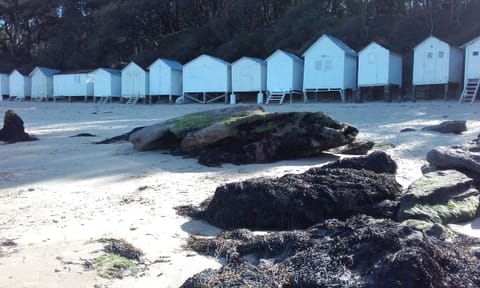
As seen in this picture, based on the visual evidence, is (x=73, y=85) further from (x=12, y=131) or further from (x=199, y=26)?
(x=12, y=131)

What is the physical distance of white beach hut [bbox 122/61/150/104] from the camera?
39.3 meters

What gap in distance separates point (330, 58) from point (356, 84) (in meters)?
2.27

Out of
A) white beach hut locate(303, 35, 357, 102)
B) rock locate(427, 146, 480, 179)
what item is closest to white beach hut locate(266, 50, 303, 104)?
white beach hut locate(303, 35, 357, 102)

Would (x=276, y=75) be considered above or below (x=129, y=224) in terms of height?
above

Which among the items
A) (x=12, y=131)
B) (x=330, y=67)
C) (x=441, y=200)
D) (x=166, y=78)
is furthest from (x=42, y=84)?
(x=441, y=200)

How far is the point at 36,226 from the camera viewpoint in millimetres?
5473

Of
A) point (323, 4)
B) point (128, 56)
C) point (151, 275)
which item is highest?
point (323, 4)

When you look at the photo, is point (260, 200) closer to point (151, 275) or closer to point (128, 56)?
point (151, 275)

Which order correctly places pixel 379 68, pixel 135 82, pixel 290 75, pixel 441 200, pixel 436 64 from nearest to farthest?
pixel 441 200, pixel 436 64, pixel 379 68, pixel 290 75, pixel 135 82

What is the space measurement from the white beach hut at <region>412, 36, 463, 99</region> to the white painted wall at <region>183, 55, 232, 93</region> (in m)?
12.9

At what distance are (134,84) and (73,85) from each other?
312 inches

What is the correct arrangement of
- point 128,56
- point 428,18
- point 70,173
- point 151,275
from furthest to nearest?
point 128,56 < point 428,18 < point 70,173 < point 151,275

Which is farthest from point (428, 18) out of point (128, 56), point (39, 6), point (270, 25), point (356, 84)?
point (39, 6)

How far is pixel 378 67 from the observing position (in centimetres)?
2881
